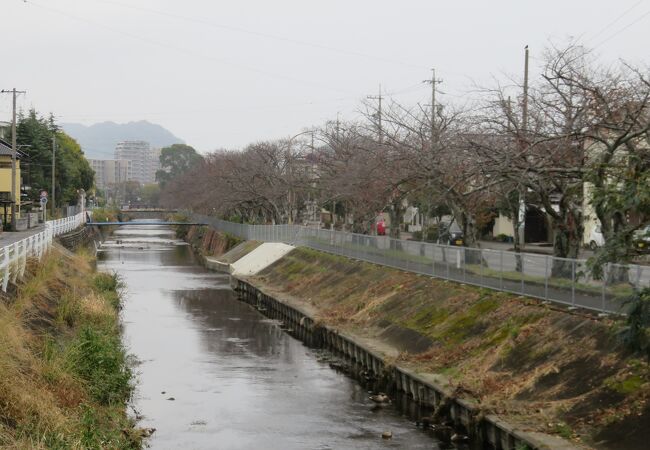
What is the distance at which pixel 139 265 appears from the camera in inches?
2594

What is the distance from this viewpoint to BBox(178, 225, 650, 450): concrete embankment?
568 inches

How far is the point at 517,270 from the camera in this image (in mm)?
22844

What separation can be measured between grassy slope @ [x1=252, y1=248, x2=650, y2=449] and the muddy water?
1995mm

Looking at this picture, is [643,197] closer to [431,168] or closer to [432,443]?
[432,443]

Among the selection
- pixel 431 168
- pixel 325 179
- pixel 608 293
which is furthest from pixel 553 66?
pixel 325 179

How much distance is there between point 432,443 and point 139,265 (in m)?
52.0

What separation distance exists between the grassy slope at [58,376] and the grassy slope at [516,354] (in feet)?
24.5

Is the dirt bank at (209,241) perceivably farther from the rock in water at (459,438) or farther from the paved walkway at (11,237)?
the rock in water at (459,438)

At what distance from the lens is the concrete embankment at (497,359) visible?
14.4m

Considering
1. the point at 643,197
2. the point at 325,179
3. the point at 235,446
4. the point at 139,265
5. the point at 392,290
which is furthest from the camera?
the point at 139,265

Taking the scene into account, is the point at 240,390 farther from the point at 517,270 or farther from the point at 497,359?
the point at 517,270

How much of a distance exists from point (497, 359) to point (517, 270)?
440 centimetres

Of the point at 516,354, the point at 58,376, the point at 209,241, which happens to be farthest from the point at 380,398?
the point at 209,241

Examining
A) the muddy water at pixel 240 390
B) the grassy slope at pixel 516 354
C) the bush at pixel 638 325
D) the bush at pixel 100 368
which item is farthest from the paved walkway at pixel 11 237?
the bush at pixel 638 325
